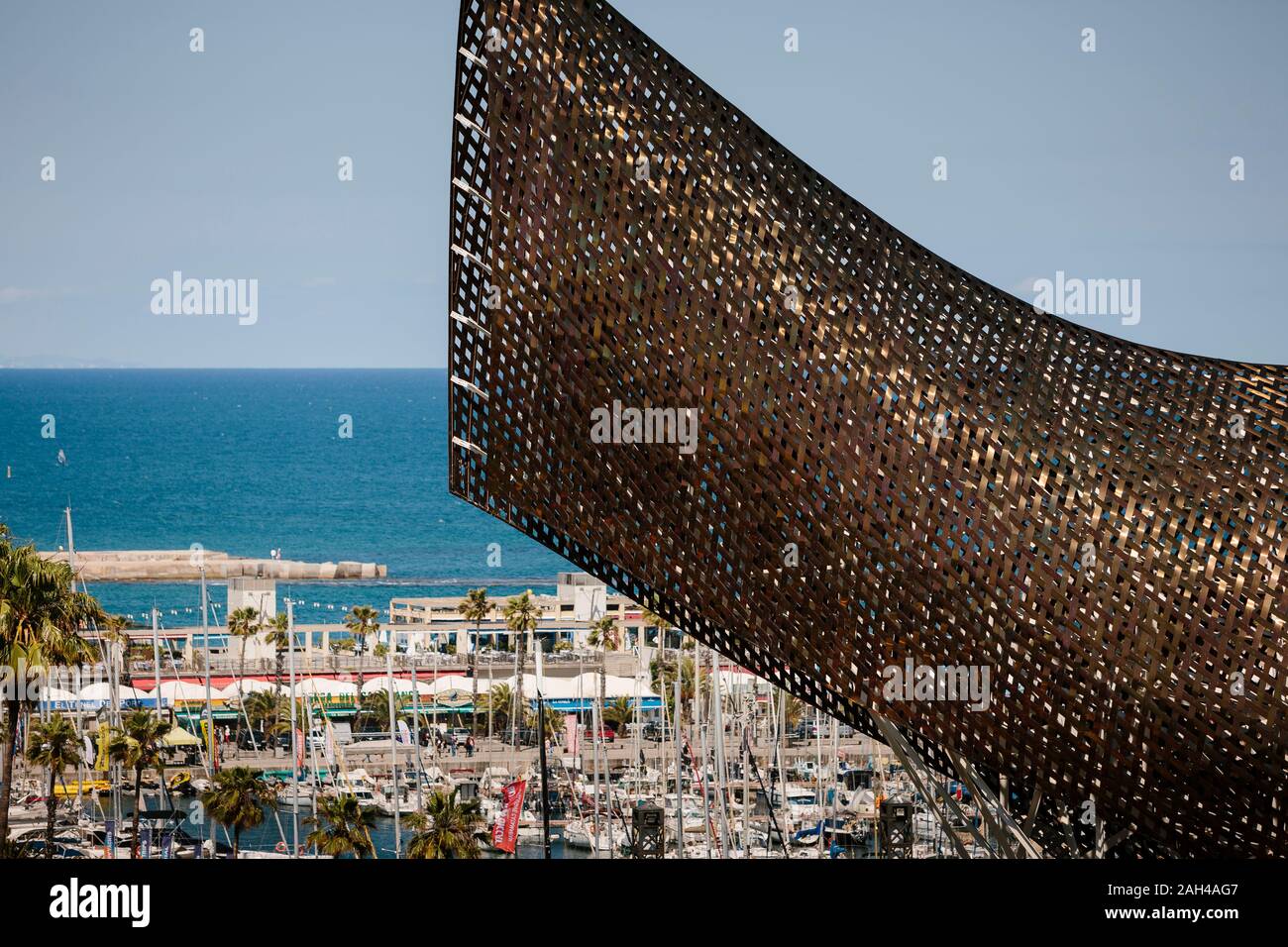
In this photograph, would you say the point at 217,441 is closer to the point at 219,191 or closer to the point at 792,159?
the point at 219,191

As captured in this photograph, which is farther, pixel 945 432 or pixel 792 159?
pixel 792 159

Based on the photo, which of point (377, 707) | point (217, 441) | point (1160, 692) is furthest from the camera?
point (217, 441)

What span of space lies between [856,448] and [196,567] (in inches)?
4007

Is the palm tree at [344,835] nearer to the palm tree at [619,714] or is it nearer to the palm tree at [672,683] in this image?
the palm tree at [619,714]

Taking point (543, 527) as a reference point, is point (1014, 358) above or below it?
above

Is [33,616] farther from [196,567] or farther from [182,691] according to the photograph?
[196,567]

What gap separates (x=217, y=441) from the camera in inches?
6412

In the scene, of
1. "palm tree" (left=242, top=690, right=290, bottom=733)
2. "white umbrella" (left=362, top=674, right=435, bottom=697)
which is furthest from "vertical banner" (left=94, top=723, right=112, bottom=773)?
"white umbrella" (left=362, top=674, right=435, bottom=697)

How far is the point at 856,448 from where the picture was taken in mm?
13836

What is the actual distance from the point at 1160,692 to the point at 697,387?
5362mm

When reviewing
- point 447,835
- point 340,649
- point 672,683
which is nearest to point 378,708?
point 340,649
